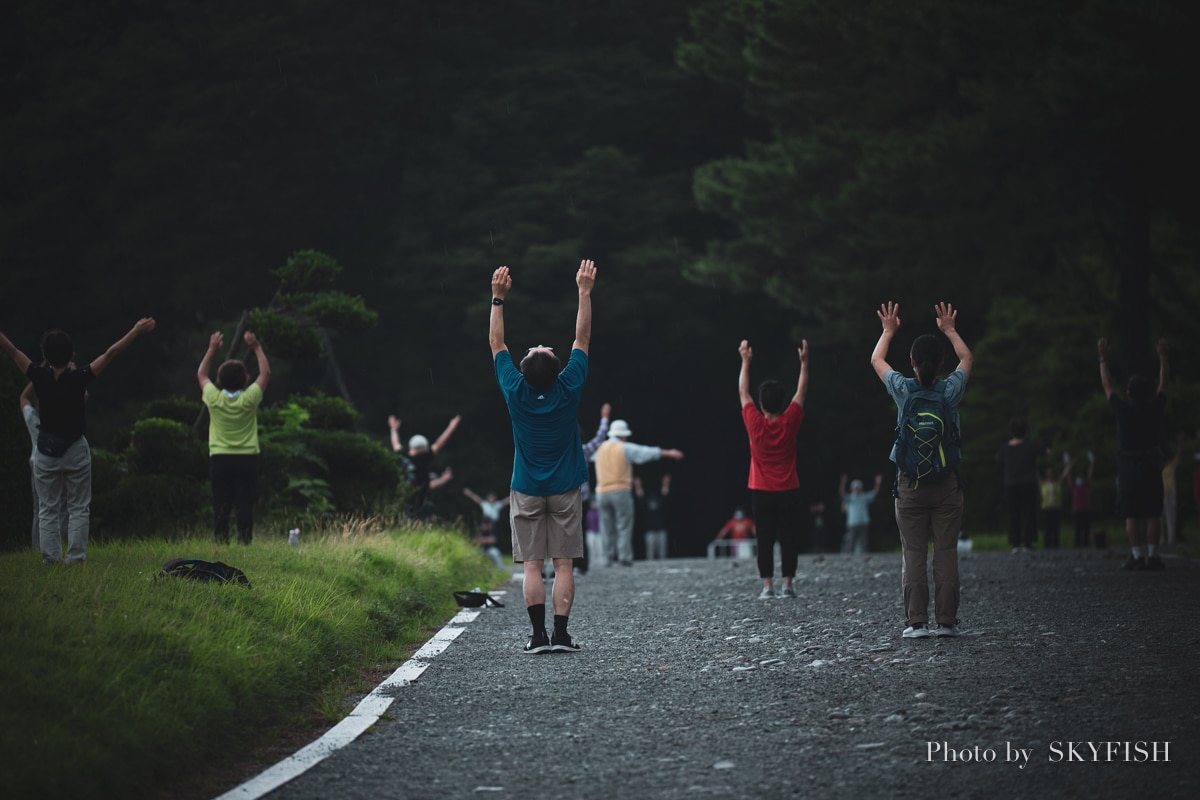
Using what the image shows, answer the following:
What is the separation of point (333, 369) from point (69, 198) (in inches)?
346

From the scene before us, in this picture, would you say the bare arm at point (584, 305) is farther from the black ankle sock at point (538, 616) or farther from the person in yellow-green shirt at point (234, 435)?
the person in yellow-green shirt at point (234, 435)

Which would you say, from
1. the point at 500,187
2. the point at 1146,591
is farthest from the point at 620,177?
the point at 1146,591

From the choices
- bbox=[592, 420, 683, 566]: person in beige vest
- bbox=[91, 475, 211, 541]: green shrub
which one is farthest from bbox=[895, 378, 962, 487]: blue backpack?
bbox=[592, 420, 683, 566]: person in beige vest

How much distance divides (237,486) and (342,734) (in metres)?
6.96

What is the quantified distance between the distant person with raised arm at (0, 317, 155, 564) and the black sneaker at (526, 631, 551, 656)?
342 centimetres

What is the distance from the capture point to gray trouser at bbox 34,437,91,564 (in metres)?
10.1

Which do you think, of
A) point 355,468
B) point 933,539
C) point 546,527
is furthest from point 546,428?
point 355,468

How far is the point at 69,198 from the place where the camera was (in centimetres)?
3572

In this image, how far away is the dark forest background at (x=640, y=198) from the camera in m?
28.9

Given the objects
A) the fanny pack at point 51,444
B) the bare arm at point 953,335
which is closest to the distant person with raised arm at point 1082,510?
the bare arm at point 953,335

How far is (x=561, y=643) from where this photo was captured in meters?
9.19

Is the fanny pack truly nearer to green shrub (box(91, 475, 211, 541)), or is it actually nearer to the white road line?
the white road line

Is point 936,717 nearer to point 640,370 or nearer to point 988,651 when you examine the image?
point 988,651

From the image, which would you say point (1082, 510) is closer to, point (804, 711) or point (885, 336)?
point (885, 336)
